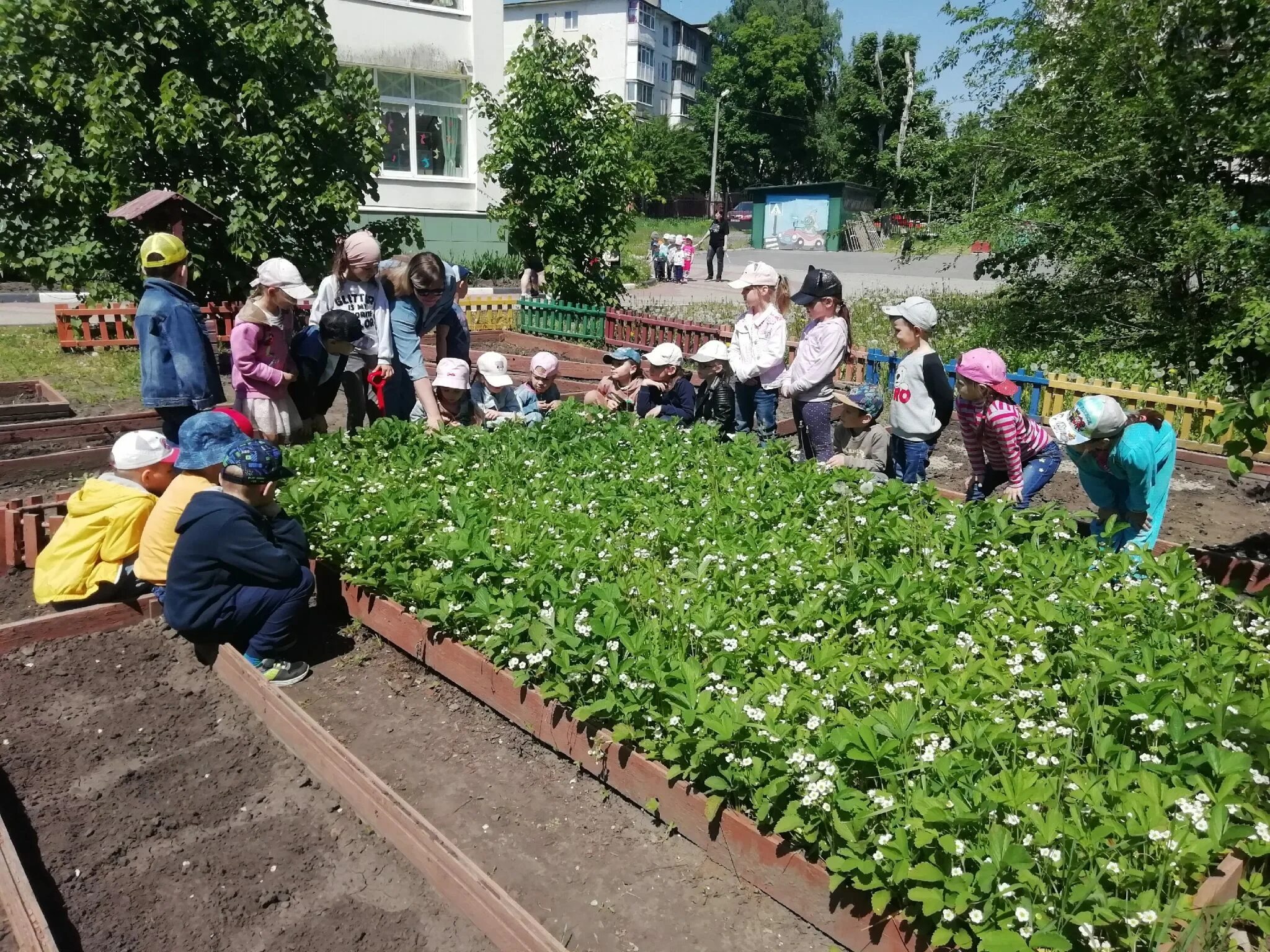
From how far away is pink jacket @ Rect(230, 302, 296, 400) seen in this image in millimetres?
6258

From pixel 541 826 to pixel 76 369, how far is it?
38.2 feet

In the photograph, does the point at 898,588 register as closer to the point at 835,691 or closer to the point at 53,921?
the point at 835,691

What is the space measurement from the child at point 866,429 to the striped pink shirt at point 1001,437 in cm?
79

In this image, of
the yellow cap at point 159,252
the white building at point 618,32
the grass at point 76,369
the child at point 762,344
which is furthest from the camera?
the white building at point 618,32

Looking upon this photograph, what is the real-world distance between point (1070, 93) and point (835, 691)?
520 inches

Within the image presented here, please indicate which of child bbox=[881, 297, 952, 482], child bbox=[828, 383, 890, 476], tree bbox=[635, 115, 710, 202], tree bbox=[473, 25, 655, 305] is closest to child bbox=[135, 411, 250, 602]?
child bbox=[828, 383, 890, 476]

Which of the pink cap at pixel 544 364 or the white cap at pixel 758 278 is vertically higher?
the white cap at pixel 758 278

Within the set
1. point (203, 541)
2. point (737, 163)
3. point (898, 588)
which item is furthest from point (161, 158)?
point (737, 163)

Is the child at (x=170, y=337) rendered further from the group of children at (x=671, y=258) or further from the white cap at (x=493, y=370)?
the group of children at (x=671, y=258)

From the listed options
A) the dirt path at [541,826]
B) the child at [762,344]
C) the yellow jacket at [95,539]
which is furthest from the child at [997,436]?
the yellow jacket at [95,539]

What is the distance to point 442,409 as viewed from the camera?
7.59m

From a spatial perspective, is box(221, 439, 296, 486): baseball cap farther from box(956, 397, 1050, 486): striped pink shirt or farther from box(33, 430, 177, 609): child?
box(956, 397, 1050, 486): striped pink shirt

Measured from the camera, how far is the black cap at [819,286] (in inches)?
270

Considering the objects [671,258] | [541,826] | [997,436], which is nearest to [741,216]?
[671,258]
